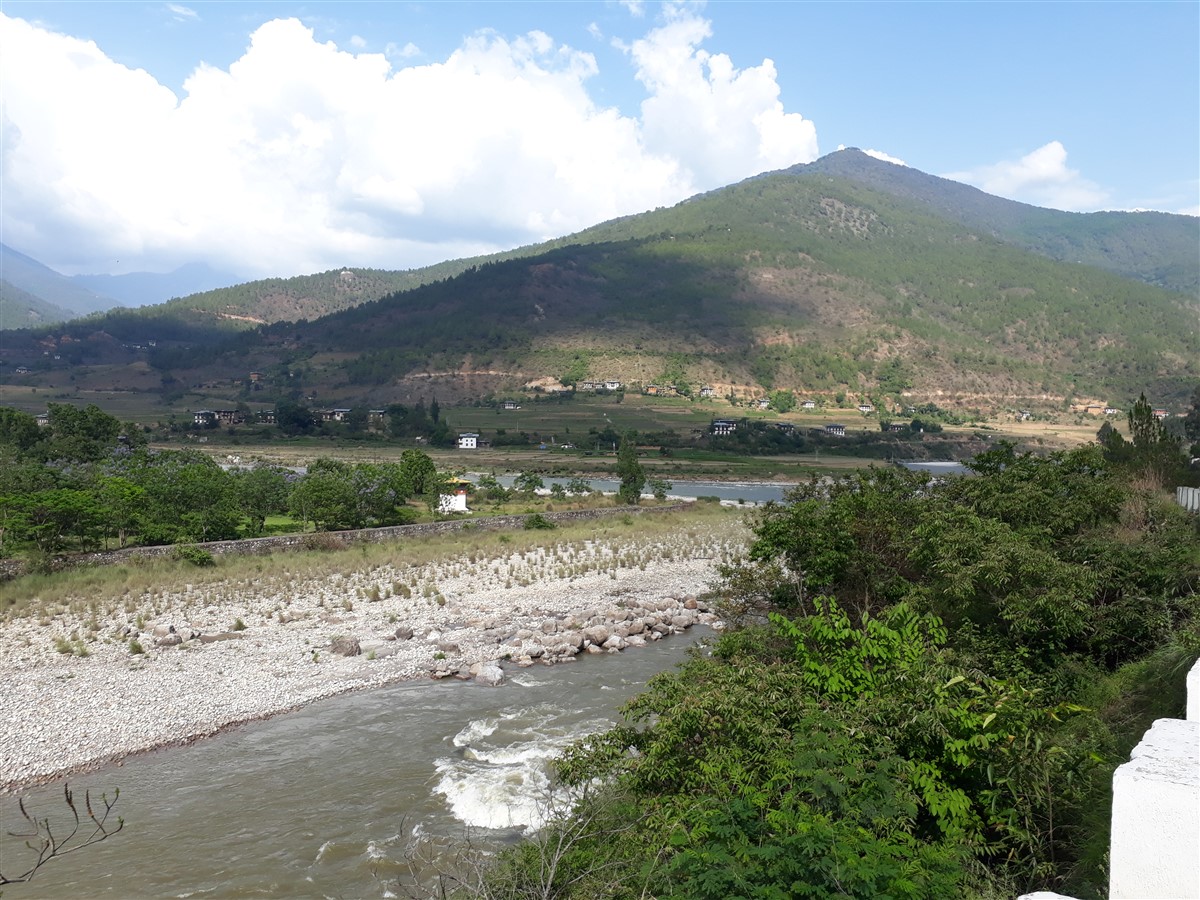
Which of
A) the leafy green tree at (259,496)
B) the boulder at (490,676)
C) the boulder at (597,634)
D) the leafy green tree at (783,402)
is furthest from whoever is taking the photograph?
the leafy green tree at (783,402)

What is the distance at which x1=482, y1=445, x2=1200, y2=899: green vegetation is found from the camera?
5.27 metres

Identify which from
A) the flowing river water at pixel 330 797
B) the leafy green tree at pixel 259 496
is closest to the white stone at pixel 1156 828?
the flowing river water at pixel 330 797

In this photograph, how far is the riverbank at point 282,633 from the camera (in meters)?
14.6

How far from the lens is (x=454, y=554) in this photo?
31984mm

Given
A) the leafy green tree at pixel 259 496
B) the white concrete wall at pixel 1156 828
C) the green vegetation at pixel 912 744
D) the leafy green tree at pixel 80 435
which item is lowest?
the leafy green tree at pixel 259 496

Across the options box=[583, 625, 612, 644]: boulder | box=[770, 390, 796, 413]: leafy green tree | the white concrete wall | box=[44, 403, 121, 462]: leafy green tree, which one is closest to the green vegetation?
the white concrete wall

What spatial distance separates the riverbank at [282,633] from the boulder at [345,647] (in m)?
0.05

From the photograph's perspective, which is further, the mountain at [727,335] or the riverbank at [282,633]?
the mountain at [727,335]

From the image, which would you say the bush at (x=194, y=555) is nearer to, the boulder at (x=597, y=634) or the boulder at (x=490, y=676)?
the boulder at (x=490, y=676)

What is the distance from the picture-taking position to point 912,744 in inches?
261

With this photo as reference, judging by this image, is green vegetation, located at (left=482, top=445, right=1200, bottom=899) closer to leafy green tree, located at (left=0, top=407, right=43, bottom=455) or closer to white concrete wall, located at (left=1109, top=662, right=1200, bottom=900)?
white concrete wall, located at (left=1109, top=662, right=1200, bottom=900)

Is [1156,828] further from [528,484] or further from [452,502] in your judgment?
[528,484]

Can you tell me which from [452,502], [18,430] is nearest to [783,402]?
[452,502]

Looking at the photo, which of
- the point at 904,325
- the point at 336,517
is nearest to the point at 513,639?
the point at 336,517
